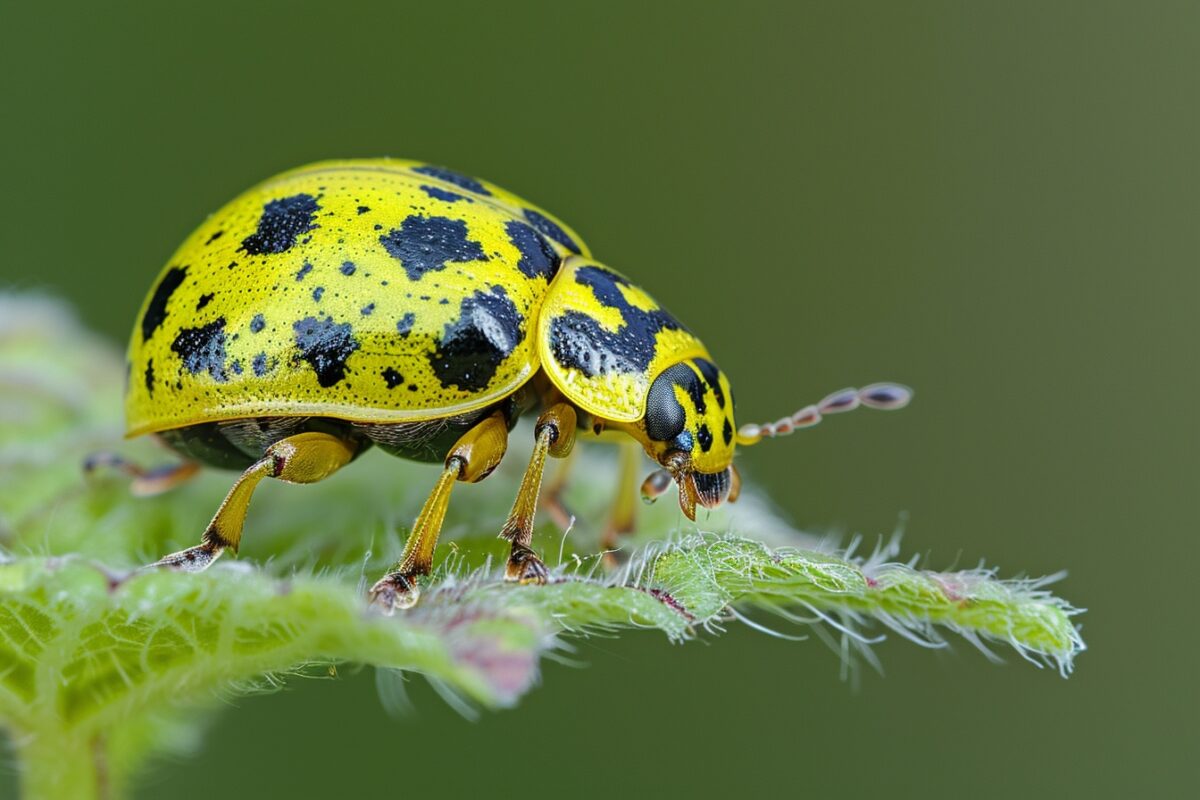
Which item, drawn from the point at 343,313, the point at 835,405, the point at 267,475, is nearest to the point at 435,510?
the point at 267,475

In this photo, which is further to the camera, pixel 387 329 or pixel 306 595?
pixel 387 329

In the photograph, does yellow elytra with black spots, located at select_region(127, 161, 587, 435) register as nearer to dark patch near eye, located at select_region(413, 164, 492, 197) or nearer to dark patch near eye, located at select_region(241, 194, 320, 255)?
dark patch near eye, located at select_region(241, 194, 320, 255)

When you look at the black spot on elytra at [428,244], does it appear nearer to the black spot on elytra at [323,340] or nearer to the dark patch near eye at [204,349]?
the black spot on elytra at [323,340]

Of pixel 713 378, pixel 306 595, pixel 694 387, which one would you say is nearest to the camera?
pixel 306 595

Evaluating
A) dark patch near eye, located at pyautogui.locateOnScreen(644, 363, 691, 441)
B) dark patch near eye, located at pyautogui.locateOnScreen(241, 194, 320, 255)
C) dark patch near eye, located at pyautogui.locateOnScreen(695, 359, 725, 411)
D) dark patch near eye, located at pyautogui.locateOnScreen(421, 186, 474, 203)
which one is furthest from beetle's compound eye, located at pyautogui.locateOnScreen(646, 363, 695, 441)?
dark patch near eye, located at pyautogui.locateOnScreen(241, 194, 320, 255)

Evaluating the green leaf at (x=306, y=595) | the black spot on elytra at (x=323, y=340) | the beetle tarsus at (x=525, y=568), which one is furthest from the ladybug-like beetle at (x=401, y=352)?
the green leaf at (x=306, y=595)

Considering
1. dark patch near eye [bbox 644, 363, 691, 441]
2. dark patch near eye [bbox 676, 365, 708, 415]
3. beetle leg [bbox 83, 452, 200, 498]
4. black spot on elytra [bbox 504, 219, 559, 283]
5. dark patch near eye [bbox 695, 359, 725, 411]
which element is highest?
black spot on elytra [bbox 504, 219, 559, 283]

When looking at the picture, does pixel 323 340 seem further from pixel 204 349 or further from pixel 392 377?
pixel 204 349
